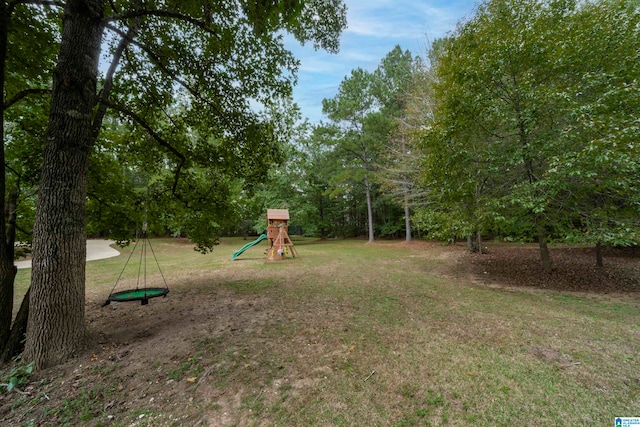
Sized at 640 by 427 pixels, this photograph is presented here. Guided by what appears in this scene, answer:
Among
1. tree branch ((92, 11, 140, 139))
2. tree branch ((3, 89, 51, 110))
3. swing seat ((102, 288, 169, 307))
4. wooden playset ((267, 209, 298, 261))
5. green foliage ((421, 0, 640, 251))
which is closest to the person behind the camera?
tree branch ((3, 89, 51, 110))

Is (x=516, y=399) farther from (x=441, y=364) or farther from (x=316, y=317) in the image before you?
(x=316, y=317)

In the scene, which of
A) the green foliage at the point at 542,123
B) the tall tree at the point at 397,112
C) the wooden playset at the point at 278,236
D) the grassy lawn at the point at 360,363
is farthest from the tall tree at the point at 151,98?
the tall tree at the point at 397,112

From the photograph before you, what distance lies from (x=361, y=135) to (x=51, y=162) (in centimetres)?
1635

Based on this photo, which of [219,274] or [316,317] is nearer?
[316,317]

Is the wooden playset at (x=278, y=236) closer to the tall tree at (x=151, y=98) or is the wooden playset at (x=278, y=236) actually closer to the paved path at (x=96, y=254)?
the tall tree at (x=151, y=98)

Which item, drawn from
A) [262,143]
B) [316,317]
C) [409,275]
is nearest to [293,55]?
[262,143]

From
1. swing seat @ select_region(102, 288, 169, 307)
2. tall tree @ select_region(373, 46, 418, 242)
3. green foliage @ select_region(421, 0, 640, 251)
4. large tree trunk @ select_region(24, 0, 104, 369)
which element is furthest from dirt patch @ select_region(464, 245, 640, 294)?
large tree trunk @ select_region(24, 0, 104, 369)

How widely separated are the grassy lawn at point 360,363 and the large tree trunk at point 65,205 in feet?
1.39

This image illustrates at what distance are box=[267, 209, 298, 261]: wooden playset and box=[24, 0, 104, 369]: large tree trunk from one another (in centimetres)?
838

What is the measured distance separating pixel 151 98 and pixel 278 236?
25.1 ft

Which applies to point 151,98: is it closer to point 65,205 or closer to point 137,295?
point 65,205

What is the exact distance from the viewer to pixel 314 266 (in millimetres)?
9195

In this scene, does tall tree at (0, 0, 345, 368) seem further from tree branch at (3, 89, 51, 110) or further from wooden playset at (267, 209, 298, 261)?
wooden playset at (267, 209, 298, 261)

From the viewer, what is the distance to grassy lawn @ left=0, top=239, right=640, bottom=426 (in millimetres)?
2125
